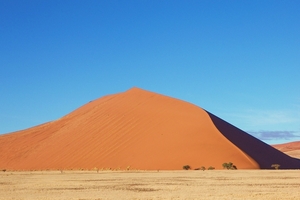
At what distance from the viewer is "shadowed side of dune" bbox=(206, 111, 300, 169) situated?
50.8 meters

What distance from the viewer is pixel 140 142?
52000 mm

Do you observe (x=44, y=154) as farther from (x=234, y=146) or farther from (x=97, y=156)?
(x=234, y=146)

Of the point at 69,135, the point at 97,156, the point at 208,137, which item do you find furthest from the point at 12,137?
the point at 208,137

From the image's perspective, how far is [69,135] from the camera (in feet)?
198

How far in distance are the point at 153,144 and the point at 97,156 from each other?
6339 millimetres

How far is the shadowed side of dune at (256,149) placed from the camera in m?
50.8

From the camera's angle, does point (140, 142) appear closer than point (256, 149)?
Yes

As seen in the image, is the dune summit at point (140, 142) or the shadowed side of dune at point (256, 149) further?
the shadowed side of dune at point (256, 149)

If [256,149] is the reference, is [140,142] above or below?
above

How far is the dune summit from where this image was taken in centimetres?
4753

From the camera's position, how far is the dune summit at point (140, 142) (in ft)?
156

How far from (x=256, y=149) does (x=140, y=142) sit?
13.9 metres

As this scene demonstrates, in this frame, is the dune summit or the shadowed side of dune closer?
the dune summit

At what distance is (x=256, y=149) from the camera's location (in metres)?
54.8
